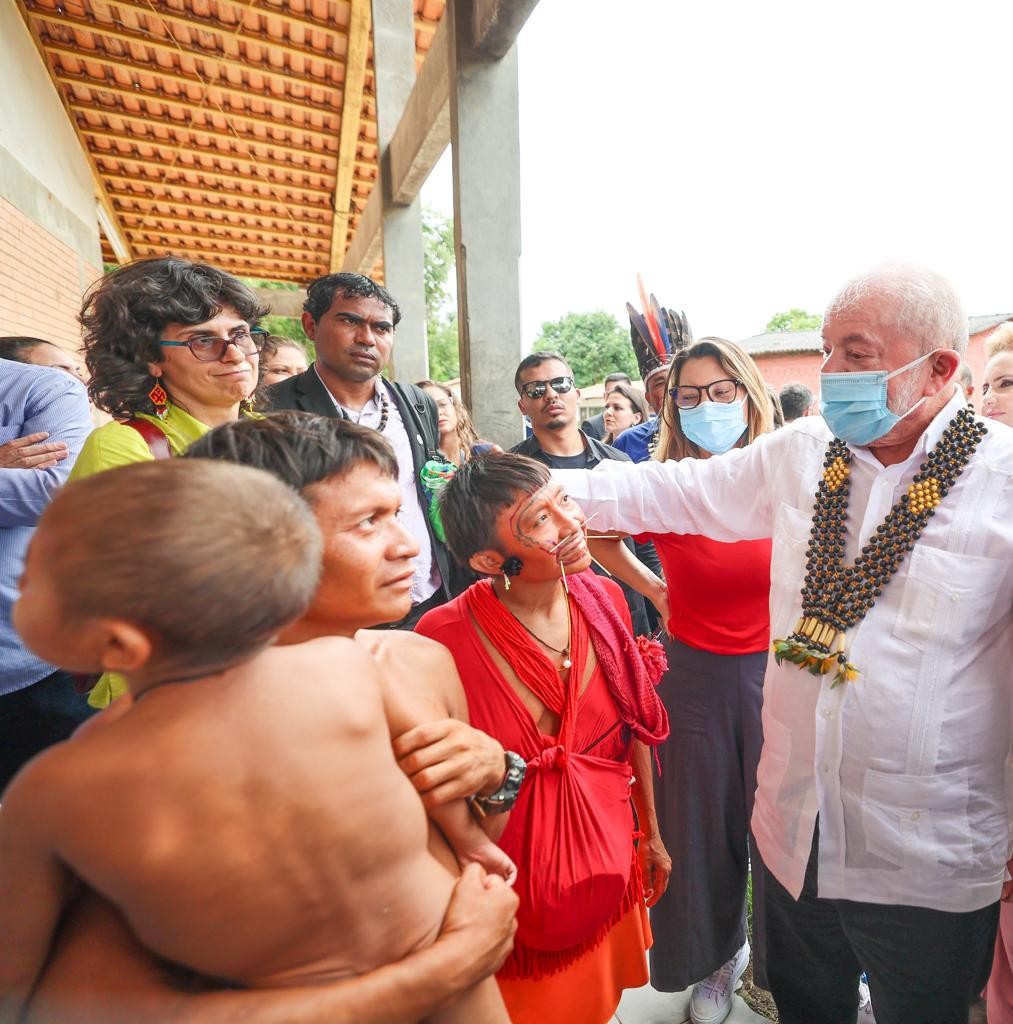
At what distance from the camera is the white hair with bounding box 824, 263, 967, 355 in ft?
5.20

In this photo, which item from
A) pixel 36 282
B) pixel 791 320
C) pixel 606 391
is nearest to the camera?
pixel 36 282

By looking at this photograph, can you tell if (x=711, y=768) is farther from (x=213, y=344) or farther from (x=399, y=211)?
(x=399, y=211)

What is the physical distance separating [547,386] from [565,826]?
2.68 meters

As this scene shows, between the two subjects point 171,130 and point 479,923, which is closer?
point 479,923

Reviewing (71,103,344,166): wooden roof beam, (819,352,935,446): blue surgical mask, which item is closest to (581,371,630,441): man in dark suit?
(819,352,935,446): blue surgical mask

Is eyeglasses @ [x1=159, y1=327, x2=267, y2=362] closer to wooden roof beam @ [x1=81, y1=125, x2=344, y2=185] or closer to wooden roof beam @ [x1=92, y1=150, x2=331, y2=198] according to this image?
wooden roof beam @ [x1=81, y1=125, x2=344, y2=185]

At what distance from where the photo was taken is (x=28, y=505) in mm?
2051

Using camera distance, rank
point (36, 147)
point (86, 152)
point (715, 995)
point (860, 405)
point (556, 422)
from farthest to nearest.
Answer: point (86, 152) → point (36, 147) → point (556, 422) → point (715, 995) → point (860, 405)

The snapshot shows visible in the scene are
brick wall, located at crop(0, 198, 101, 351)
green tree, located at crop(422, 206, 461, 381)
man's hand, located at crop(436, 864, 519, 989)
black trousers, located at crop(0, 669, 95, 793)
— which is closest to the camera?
man's hand, located at crop(436, 864, 519, 989)

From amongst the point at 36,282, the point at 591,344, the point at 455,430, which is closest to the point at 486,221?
the point at 455,430

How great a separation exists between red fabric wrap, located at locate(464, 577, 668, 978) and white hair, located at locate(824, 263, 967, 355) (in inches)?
44.1

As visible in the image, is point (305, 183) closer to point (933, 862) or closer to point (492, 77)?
point (492, 77)

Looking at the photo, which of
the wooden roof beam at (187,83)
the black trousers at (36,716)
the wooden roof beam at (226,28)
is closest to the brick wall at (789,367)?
the wooden roof beam at (187,83)

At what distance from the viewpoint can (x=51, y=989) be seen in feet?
2.43
